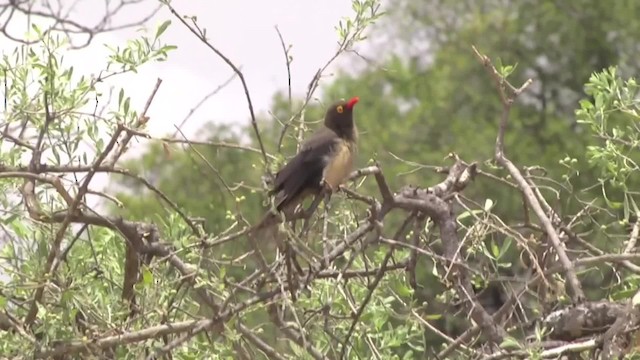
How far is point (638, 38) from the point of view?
17.8m

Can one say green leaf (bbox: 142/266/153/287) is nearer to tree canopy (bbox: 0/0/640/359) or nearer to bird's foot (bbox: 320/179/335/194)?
tree canopy (bbox: 0/0/640/359)

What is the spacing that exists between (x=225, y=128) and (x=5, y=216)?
34.5 ft

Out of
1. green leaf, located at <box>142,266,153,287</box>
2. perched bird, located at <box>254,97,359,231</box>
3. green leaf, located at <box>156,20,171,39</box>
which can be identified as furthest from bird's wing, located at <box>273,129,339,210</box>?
green leaf, located at <box>142,266,153,287</box>

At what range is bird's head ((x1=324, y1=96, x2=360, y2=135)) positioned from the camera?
4.59 meters

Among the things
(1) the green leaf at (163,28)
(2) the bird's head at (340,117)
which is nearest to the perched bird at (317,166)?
(2) the bird's head at (340,117)

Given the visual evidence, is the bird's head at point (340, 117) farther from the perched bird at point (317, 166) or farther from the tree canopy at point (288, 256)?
the tree canopy at point (288, 256)

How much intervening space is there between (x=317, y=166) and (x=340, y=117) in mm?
809

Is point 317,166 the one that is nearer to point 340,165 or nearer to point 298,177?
point 298,177

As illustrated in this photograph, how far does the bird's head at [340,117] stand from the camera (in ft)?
15.0

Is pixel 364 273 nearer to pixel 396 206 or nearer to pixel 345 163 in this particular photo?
pixel 396 206

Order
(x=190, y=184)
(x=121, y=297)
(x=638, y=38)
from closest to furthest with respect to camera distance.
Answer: (x=121, y=297)
(x=638, y=38)
(x=190, y=184)

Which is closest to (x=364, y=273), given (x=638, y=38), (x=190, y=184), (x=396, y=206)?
(x=396, y=206)

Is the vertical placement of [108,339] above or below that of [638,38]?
→ below

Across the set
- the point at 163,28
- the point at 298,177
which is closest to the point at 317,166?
the point at 298,177
